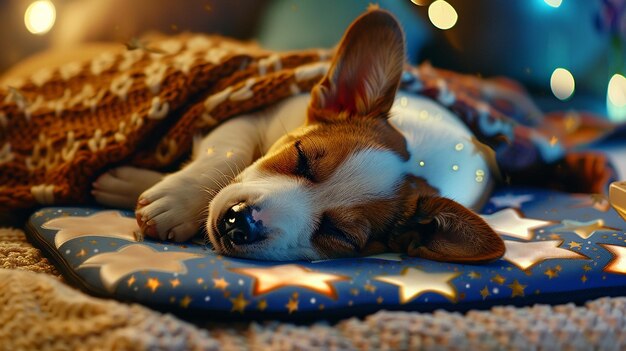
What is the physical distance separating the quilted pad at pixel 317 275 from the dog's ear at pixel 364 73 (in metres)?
0.42

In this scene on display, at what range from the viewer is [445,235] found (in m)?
1.32

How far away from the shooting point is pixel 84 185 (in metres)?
1.60

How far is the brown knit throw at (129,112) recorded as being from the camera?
1.63m

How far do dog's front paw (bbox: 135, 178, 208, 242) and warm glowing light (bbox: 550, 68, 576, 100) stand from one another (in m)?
1.51

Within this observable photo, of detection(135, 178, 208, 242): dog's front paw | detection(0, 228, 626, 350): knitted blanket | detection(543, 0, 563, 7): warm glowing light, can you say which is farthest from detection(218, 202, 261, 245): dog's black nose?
detection(543, 0, 563, 7): warm glowing light

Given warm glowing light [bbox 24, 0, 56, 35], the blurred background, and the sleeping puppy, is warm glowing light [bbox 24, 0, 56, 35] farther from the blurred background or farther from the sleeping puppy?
the sleeping puppy

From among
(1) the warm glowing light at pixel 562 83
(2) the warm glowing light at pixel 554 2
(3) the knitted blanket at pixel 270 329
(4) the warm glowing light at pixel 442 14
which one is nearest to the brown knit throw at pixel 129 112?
(4) the warm glowing light at pixel 442 14

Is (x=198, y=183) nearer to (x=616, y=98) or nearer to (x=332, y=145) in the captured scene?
(x=332, y=145)

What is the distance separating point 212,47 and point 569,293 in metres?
1.37

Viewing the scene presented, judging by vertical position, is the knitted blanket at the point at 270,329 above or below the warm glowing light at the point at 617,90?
below

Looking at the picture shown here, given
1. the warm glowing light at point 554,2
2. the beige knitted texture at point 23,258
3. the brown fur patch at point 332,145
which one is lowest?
the beige knitted texture at point 23,258

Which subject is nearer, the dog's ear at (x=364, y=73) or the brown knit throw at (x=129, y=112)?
the dog's ear at (x=364, y=73)

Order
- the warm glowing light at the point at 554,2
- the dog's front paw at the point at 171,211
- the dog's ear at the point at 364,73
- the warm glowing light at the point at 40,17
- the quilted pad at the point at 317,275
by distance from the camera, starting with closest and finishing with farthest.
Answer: the quilted pad at the point at 317,275
the dog's front paw at the point at 171,211
the dog's ear at the point at 364,73
the warm glowing light at the point at 554,2
the warm glowing light at the point at 40,17

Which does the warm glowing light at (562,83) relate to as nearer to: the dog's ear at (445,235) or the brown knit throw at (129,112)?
the brown knit throw at (129,112)
